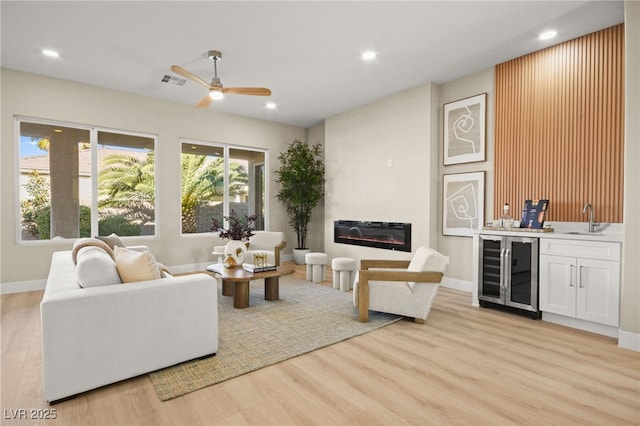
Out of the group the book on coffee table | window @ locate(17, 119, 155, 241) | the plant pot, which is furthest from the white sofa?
the plant pot

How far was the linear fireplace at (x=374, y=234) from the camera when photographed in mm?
5453

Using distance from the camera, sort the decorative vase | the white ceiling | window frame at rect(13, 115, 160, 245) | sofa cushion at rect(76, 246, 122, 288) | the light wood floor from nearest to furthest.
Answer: the light wood floor, sofa cushion at rect(76, 246, 122, 288), the white ceiling, the decorative vase, window frame at rect(13, 115, 160, 245)

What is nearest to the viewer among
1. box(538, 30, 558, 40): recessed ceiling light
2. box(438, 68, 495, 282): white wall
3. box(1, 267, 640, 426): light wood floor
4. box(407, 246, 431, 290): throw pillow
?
box(1, 267, 640, 426): light wood floor

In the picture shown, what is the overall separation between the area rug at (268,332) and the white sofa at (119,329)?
179 mm

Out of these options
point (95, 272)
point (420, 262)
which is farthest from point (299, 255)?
point (95, 272)

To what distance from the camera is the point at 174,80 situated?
16.3ft

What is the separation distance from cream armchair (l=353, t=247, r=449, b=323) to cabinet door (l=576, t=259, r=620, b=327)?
130 centimetres

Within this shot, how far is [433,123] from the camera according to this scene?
201 inches

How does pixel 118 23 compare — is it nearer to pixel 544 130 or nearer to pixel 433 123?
pixel 433 123

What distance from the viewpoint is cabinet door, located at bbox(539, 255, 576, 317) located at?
3.33 metres

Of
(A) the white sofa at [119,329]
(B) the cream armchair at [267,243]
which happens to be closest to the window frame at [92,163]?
(B) the cream armchair at [267,243]

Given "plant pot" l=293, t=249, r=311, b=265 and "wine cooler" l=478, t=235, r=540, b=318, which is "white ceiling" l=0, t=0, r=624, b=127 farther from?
→ "plant pot" l=293, t=249, r=311, b=265

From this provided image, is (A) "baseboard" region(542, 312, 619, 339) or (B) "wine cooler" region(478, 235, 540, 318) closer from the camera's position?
(A) "baseboard" region(542, 312, 619, 339)

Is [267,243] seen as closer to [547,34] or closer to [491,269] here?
[491,269]
